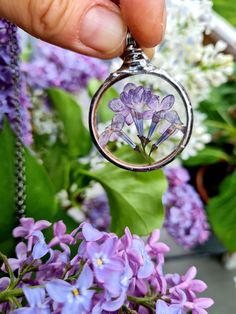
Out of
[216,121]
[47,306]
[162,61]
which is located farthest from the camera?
[216,121]

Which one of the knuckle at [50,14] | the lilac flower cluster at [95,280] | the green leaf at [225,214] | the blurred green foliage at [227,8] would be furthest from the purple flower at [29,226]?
the blurred green foliage at [227,8]

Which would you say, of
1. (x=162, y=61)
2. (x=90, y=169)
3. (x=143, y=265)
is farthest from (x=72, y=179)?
(x=143, y=265)

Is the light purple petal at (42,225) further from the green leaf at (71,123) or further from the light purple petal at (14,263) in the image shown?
the green leaf at (71,123)

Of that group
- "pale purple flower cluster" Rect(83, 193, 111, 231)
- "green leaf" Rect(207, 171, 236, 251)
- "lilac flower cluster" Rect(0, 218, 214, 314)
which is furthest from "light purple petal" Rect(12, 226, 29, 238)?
"green leaf" Rect(207, 171, 236, 251)

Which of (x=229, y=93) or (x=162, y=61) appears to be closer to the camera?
(x=162, y=61)

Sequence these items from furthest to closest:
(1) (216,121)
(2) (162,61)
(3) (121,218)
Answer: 1. (1) (216,121)
2. (2) (162,61)
3. (3) (121,218)

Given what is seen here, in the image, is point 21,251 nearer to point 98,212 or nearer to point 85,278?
point 85,278

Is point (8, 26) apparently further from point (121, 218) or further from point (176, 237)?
point (176, 237)

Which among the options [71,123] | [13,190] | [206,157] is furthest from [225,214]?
[13,190]
